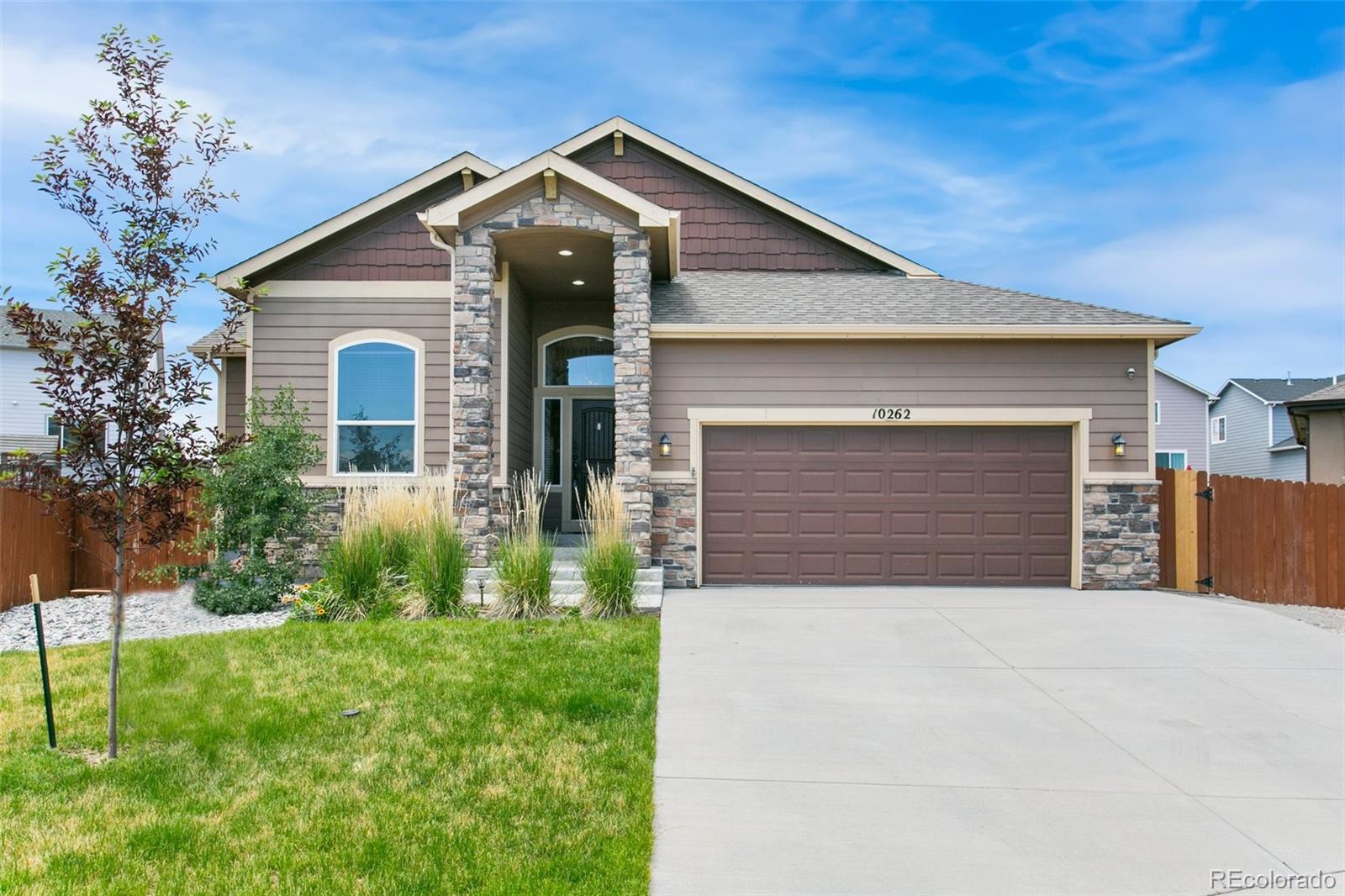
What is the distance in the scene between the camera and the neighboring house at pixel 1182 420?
2808cm

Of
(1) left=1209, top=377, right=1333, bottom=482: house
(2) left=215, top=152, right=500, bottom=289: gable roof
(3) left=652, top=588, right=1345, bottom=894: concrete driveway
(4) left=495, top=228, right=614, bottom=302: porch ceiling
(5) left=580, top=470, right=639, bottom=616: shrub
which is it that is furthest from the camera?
(1) left=1209, top=377, right=1333, bottom=482: house

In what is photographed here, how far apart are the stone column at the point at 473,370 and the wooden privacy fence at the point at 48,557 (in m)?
2.82

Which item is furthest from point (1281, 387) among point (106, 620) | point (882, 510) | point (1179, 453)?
point (106, 620)

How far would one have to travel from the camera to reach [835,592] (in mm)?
9820

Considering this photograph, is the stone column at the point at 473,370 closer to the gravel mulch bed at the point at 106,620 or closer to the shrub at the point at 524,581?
the shrub at the point at 524,581

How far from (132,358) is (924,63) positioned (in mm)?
12142

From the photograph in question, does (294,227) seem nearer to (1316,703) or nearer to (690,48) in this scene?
(690,48)

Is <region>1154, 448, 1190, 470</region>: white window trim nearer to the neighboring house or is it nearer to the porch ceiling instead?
the neighboring house

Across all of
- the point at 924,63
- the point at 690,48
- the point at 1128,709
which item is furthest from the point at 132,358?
the point at 924,63

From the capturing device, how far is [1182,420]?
28438mm

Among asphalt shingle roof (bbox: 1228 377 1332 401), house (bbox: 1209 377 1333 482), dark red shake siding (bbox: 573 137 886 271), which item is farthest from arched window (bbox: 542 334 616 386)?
asphalt shingle roof (bbox: 1228 377 1332 401)

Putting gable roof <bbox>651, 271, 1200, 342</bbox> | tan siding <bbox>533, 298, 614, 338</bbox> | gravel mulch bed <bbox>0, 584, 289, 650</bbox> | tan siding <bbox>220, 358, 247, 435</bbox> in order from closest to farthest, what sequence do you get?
1. gravel mulch bed <bbox>0, 584, 289, 650</bbox>
2. gable roof <bbox>651, 271, 1200, 342</bbox>
3. tan siding <bbox>220, 358, 247, 435</bbox>
4. tan siding <bbox>533, 298, 614, 338</bbox>

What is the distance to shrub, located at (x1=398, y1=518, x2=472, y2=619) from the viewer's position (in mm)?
8305

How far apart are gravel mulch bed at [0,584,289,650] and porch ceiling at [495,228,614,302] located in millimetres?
4986
